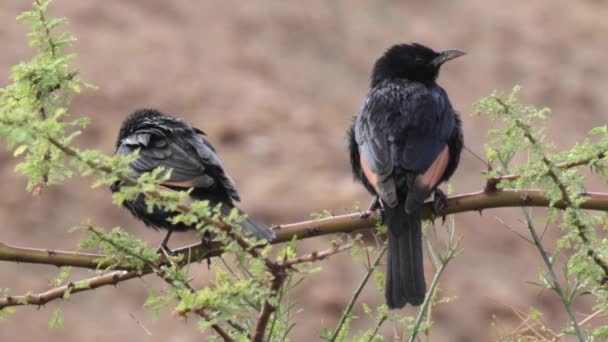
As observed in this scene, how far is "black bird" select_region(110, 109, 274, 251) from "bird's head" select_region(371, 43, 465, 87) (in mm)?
1167

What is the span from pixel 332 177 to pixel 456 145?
7.25 m

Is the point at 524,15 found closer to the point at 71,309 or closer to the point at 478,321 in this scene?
the point at 478,321

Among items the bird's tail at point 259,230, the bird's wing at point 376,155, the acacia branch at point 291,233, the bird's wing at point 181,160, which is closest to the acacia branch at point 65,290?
the acacia branch at point 291,233

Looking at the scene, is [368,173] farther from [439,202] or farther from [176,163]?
[176,163]

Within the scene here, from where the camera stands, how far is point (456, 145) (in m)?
5.51

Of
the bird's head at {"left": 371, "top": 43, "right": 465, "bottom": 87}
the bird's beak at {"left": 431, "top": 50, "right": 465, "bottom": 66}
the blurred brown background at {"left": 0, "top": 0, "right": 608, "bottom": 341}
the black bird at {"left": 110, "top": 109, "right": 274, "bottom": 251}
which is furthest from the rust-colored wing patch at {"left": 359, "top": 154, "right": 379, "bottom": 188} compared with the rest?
the blurred brown background at {"left": 0, "top": 0, "right": 608, "bottom": 341}

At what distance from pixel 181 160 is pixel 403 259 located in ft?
4.56

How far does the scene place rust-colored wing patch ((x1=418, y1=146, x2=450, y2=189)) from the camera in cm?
493

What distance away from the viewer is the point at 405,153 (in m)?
5.12

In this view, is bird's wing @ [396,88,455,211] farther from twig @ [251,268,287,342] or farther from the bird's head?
twig @ [251,268,287,342]

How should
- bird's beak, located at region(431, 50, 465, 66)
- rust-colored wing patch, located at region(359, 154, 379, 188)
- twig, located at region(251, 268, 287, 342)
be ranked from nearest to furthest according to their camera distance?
1. twig, located at region(251, 268, 287, 342)
2. rust-colored wing patch, located at region(359, 154, 379, 188)
3. bird's beak, located at region(431, 50, 465, 66)

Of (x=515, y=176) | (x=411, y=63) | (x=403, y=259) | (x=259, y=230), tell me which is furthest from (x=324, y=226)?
(x=411, y=63)

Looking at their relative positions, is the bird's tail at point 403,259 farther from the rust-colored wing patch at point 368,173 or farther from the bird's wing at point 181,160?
the bird's wing at point 181,160

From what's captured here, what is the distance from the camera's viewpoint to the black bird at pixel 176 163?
5.25 meters
